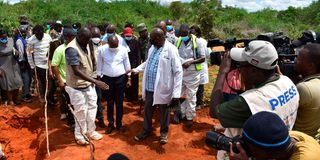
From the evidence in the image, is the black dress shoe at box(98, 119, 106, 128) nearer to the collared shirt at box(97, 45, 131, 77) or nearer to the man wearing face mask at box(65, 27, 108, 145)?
the man wearing face mask at box(65, 27, 108, 145)

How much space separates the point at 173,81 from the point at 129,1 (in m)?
27.2

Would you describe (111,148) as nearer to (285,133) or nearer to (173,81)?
(173,81)

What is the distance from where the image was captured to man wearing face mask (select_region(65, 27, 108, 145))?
15.7 feet

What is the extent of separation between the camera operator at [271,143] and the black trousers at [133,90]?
5572 mm

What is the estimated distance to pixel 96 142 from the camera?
17.9 ft

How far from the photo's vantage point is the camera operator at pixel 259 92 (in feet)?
6.70

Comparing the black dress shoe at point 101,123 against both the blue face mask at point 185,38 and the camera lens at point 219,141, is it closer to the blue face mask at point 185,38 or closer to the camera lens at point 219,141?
the blue face mask at point 185,38

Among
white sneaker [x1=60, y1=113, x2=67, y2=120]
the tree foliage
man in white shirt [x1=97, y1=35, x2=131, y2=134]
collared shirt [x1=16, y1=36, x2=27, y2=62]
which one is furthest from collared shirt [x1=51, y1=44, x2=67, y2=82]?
the tree foliage

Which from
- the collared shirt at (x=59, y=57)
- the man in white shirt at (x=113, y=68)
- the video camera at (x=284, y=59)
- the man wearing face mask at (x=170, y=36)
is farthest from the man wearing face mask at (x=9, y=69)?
the video camera at (x=284, y=59)

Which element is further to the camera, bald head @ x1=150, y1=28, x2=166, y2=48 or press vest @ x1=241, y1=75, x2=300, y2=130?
bald head @ x1=150, y1=28, x2=166, y2=48

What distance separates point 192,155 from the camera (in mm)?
5254

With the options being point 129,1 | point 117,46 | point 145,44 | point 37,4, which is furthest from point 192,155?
point 129,1

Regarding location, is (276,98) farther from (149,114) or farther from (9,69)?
(9,69)

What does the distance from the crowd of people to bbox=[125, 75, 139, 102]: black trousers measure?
0.02 meters
